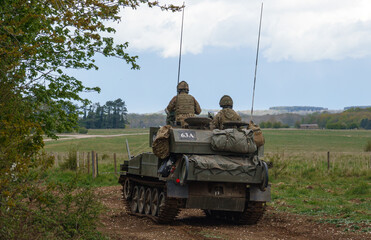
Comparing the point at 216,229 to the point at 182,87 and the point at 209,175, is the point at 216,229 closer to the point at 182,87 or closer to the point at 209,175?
the point at 209,175

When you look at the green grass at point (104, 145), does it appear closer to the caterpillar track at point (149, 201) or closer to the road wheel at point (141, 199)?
the caterpillar track at point (149, 201)

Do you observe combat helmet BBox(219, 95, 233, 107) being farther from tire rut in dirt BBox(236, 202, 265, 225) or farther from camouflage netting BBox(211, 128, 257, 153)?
tire rut in dirt BBox(236, 202, 265, 225)

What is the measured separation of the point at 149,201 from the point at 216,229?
2981 millimetres

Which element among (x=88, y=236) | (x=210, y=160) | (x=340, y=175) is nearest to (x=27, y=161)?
(x=88, y=236)

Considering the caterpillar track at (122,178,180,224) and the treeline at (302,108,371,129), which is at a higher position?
the treeline at (302,108,371,129)

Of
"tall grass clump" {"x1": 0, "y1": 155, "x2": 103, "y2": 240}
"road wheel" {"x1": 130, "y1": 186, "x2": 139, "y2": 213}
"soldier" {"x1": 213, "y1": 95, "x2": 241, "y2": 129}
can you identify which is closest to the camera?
"tall grass clump" {"x1": 0, "y1": 155, "x2": 103, "y2": 240}

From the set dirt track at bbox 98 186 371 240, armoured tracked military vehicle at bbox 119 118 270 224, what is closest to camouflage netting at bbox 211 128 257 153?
armoured tracked military vehicle at bbox 119 118 270 224

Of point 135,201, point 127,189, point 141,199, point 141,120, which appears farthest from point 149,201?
point 141,120

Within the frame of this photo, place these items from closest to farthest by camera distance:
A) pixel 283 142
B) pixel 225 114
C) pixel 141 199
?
1. pixel 225 114
2. pixel 141 199
3. pixel 283 142

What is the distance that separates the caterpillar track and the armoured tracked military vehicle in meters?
0.02

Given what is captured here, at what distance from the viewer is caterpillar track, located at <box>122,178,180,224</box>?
13500 millimetres

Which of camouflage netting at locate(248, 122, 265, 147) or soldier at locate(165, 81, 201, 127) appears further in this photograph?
soldier at locate(165, 81, 201, 127)

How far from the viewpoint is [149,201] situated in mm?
15570

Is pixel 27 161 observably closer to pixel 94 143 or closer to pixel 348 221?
pixel 348 221
